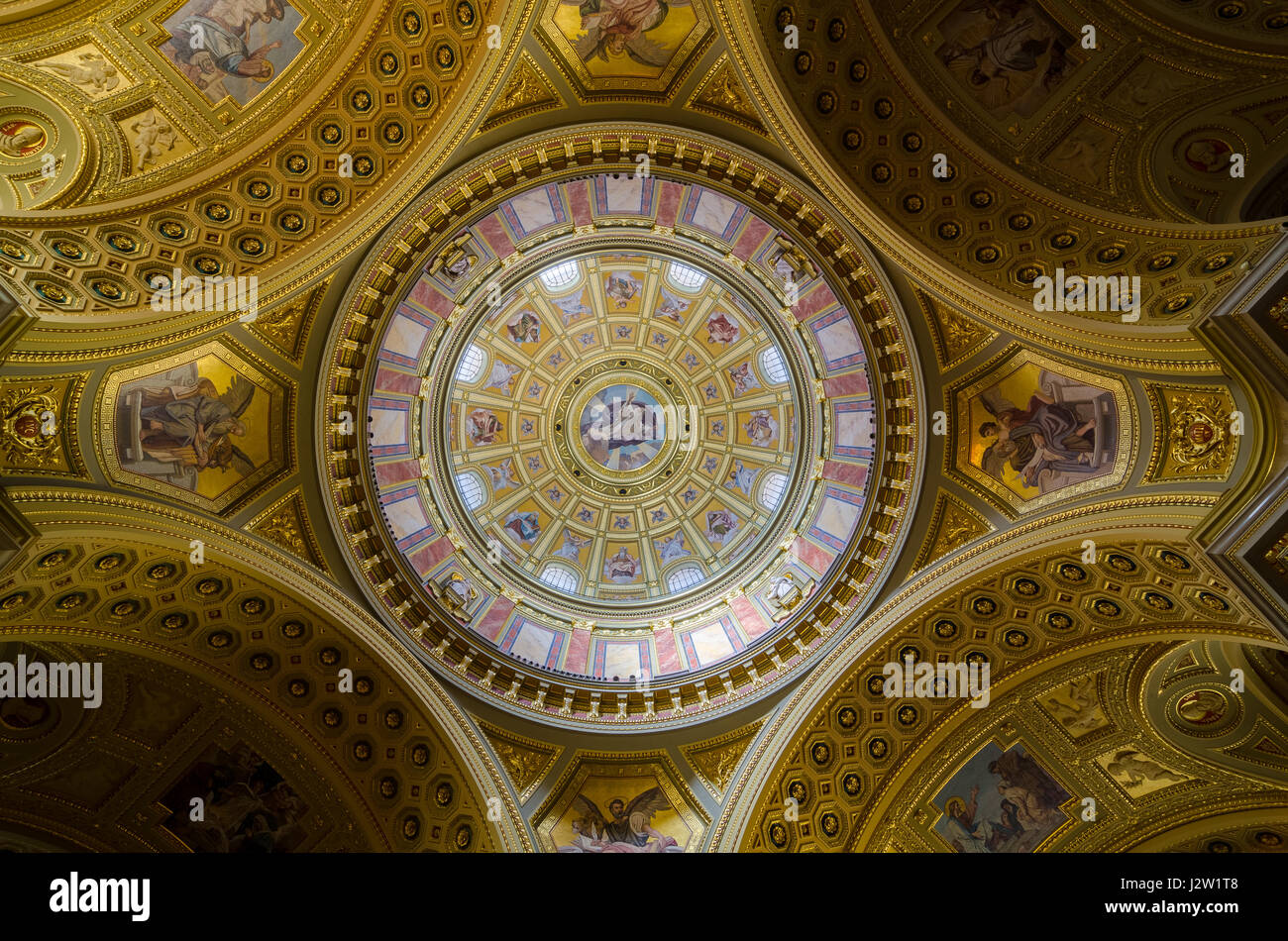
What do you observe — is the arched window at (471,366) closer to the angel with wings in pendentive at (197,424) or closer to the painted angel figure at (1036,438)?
the angel with wings in pendentive at (197,424)

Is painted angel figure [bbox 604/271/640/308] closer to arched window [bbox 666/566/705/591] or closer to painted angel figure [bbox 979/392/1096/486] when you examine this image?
arched window [bbox 666/566/705/591]

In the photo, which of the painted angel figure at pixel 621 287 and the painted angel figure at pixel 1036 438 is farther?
the painted angel figure at pixel 621 287

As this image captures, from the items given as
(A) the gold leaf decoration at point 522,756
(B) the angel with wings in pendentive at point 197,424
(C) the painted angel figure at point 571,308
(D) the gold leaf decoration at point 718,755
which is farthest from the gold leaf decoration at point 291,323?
(D) the gold leaf decoration at point 718,755

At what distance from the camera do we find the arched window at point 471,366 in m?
24.9

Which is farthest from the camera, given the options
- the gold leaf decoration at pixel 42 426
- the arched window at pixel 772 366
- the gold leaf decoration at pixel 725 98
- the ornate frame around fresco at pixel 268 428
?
the arched window at pixel 772 366

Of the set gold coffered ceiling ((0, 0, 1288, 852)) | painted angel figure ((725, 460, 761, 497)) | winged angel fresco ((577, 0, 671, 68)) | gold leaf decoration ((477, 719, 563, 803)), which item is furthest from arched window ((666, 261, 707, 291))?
gold leaf decoration ((477, 719, 563, 803))

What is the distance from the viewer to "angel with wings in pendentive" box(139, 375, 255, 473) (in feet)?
51.0

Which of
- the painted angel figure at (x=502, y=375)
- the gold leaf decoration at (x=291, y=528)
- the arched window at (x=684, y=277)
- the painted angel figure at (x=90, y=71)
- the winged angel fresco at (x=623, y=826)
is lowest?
the winged angel fresco at (x=623, y=826)

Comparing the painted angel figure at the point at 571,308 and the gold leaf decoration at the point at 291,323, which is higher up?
the painted angel figure at the point at 571,308

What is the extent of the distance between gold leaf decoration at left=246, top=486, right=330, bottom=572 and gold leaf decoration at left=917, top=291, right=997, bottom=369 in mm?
13323

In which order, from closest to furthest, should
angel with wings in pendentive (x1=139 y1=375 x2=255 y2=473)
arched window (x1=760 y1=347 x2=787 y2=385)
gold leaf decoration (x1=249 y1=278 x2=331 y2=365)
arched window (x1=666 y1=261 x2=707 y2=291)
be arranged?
1. angel with wings in pendentive (x1=139 y1=375 x2=255 y2=473)
2. gold leaf decoration (x1=249 y1=278 x2=331 y2=365)
3. arched window (x1=760 y1=347 x2=787 y2=385)
4. arched window (x1=666 y1=261 x2=707 y2=291)

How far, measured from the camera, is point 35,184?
1329 centimetres

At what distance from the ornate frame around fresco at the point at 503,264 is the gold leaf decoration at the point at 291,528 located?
0.62m

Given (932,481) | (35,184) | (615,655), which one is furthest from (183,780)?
(932,481)
